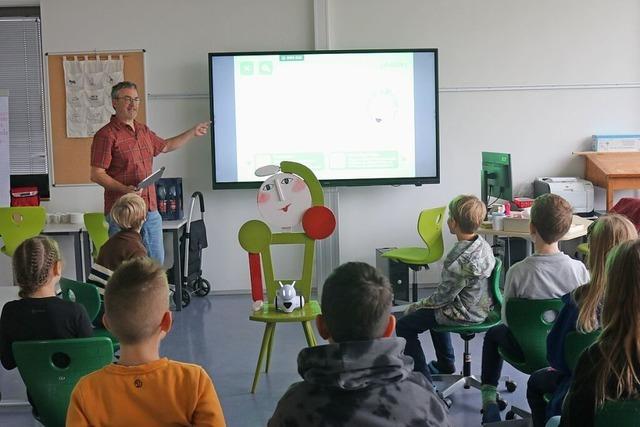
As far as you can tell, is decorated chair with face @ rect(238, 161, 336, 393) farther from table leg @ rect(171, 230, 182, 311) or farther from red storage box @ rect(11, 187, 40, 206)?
red storage box @ rect(11, 187, 40, 206)

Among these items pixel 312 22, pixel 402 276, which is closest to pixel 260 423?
pixel 402 276

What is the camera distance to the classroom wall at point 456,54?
20.6 feet

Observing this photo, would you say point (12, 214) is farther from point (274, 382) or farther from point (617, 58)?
point (617, 58)

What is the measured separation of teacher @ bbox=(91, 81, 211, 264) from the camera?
4.77 metres

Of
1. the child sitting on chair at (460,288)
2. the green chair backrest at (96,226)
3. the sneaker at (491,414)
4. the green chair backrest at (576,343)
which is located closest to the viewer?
the green chair backrest at (576,343)

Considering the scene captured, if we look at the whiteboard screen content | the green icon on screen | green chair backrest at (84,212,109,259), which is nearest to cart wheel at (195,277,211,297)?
the whiteboard screen content

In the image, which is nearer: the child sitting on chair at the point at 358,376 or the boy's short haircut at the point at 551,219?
the child sitting on chair at the point at 358,376

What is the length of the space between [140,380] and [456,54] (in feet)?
16.6

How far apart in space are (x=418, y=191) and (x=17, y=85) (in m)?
3.57

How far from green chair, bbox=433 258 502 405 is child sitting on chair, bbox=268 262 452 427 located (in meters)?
1.97

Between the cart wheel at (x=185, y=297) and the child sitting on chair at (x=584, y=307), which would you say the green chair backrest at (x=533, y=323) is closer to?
the child sitting on chair at (x=584, y=307)

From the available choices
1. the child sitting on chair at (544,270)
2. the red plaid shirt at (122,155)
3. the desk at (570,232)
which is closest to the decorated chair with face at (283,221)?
the child sitting on chair at (544,270)

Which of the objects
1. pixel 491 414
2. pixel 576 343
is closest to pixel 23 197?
pixel 491 414

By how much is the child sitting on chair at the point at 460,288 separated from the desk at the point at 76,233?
3.12 meters
